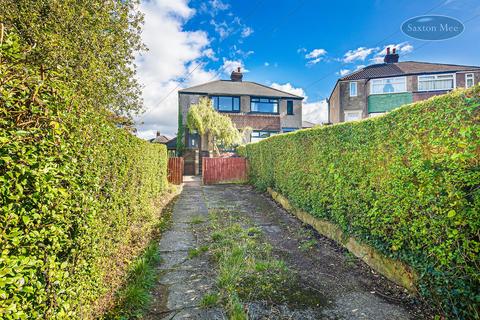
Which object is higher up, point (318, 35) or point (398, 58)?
point (398, 58)

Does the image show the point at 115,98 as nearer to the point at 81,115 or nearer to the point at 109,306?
the point at 81,115

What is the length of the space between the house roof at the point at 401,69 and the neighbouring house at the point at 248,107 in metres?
5.49

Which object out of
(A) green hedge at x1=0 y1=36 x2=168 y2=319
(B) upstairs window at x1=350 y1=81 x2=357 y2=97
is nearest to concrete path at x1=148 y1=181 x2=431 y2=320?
(A) green hedge at x1=0 y1=36 x2=168 y2=319

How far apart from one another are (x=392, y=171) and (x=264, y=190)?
747 cm

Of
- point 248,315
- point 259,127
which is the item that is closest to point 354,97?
point 259,127

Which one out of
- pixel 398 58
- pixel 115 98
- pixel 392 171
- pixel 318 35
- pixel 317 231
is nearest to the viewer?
pixel 392 171

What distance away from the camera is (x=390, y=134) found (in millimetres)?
3342

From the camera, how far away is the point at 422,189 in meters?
2.67

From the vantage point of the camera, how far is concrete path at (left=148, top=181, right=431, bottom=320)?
2.68m

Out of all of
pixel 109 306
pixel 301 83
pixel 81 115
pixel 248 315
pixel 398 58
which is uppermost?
pixel 398 58

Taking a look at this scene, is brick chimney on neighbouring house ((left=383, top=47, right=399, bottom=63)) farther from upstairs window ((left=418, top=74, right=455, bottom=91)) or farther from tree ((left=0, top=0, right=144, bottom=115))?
tree ((left=0, top=0, right=144, bottom=115))

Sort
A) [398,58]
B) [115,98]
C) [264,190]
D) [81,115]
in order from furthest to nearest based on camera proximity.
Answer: [398,58] < [264,190] < [115,98] < [81,115]

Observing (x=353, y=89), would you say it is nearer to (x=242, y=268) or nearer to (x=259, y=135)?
(x=259, y=135)

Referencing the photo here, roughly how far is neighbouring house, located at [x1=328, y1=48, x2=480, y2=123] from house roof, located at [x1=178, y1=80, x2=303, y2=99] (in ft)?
15.5
